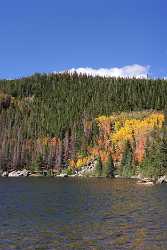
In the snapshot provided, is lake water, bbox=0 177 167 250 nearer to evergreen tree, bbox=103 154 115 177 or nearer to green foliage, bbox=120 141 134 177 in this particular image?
green foliage, bbox=120 141 134 177

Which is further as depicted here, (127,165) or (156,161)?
(127,165)

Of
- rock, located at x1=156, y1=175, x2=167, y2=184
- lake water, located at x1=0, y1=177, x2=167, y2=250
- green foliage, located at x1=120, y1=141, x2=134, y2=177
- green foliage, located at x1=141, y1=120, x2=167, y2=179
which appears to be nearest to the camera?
lake water, located at x1=0, y1=177, x2=167, y2=250

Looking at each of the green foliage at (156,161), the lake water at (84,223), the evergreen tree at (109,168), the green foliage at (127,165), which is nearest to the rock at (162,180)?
the green foliage at (156,161)

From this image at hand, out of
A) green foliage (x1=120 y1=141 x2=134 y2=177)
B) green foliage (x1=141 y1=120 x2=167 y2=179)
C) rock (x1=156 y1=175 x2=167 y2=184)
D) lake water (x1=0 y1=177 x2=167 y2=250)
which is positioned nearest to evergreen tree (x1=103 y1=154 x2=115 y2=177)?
green foliage (x1=120 y1=141 x2=134 y2=177)

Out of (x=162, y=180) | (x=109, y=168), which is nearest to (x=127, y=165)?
(x=109, y=168)

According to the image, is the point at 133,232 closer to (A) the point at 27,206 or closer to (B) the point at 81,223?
(B) the point at 81,223

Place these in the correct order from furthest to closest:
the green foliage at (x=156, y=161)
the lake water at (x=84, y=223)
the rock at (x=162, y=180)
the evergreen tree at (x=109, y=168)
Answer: the evergreen tree at (x=109, y=168), the green foliage at (x=156, y=161), the rock at (x=162, y=180), the lake water at (x=84, y=223)

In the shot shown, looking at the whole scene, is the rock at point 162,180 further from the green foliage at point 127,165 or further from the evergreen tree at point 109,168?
the evergreen tree at point 109,168

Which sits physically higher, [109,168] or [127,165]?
[127,165]

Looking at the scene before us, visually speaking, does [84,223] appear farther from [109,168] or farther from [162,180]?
[109,168]

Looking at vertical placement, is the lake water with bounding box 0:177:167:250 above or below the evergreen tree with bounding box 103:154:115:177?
below

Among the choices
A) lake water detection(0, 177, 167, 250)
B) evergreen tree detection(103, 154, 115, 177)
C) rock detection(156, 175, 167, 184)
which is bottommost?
lake water detection(0, 177, 167, 250)

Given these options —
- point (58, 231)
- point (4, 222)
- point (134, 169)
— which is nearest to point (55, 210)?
point (4, 222)

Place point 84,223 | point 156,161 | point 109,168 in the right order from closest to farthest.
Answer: point 84,223 < point 156,161 < point 109,168
